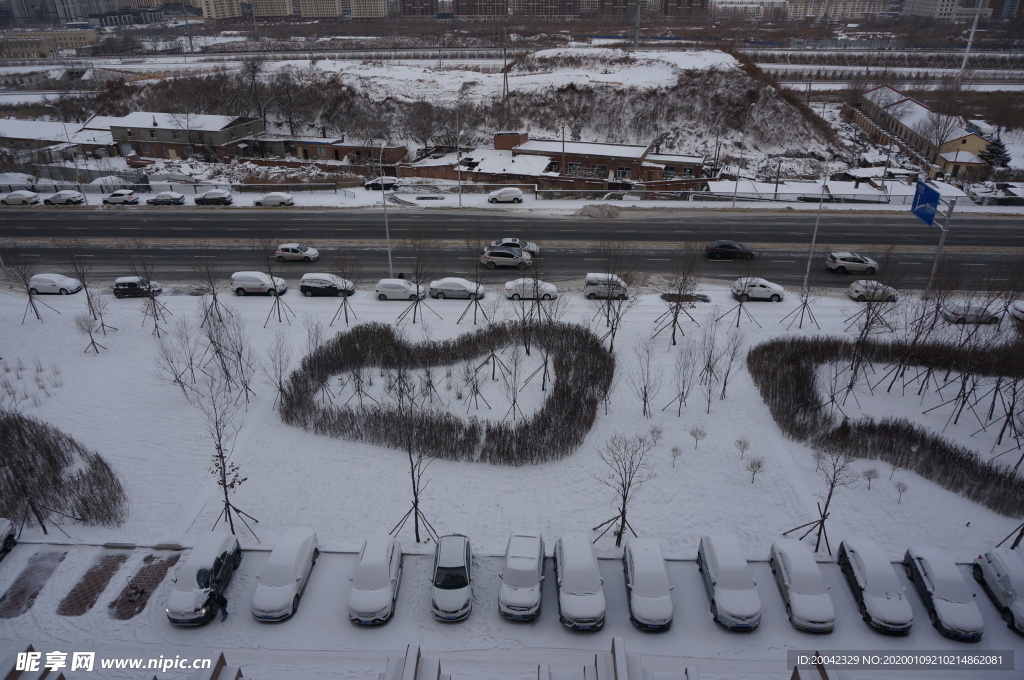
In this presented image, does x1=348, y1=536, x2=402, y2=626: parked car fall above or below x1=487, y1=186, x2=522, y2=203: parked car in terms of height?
below

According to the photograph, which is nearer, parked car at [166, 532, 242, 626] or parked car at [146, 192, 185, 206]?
parked car at [166, 532, 242, 626]

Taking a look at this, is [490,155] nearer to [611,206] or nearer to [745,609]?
[611,206]

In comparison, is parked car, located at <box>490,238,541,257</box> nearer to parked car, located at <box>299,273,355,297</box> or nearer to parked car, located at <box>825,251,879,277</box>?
parked car, located at <box>299,273,355,297</box>

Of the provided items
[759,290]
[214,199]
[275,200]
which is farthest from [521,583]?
[214,199]

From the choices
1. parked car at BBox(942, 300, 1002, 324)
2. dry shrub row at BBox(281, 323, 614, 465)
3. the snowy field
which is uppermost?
parked car at BBox(942, 300, 1002, 324)

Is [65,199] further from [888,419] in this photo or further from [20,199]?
[888,419]

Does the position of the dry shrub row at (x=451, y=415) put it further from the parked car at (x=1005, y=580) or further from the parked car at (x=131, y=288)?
the parked car at (x=131, y=288)

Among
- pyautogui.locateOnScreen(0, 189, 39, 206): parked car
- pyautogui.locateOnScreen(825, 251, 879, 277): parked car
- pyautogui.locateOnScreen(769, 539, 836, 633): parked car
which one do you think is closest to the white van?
pyautogui.locateOnScreen(825, 251, 879, 277): parked car
